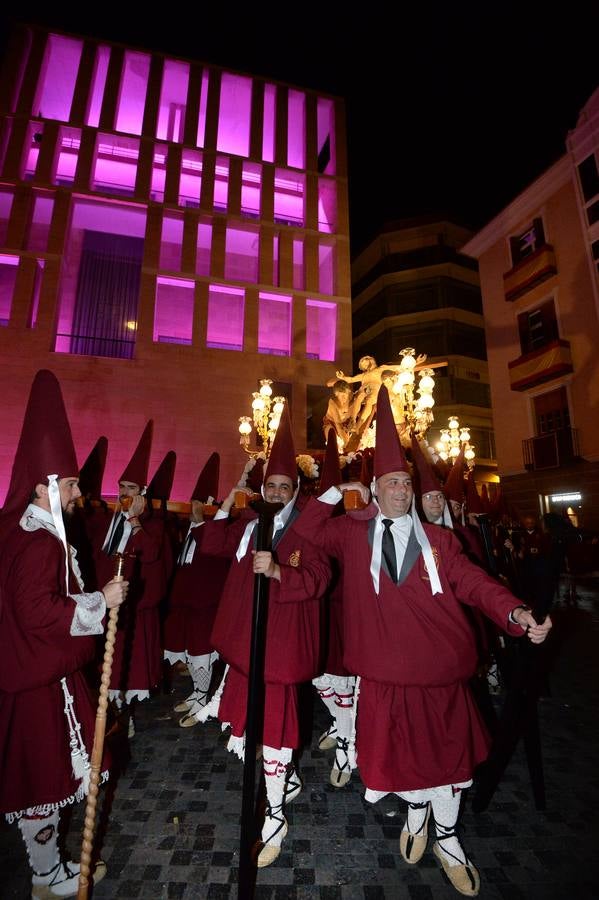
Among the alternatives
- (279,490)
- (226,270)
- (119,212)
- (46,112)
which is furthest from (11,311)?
(279,490)

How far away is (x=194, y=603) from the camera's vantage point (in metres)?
4.95

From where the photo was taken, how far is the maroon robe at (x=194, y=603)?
4.84 meters

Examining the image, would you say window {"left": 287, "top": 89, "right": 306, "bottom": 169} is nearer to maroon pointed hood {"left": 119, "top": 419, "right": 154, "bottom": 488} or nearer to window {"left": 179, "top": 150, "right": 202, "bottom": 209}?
window {"left": 179, "top": 150, "right": 202, "bottom": 209}

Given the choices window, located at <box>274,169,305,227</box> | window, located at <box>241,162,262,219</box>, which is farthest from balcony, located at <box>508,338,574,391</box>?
window, located at <box>241,162,262,219</box>

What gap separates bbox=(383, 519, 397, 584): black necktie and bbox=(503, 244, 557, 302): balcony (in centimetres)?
1949

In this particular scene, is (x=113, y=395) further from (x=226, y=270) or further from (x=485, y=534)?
(x=485, y=534)

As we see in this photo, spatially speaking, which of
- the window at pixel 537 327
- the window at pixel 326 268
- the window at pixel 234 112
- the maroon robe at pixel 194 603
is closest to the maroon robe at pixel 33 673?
the maroon robe at pixel 194 603

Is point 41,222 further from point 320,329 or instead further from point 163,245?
point 320,329

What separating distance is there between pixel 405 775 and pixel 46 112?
27047 millimetres

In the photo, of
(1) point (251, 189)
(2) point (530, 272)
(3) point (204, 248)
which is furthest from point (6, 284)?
(2) point (530, 272)

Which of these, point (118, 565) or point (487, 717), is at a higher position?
point (118, 565)

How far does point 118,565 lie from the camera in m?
2.22

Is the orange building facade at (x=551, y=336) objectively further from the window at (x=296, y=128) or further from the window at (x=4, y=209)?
the window at (x=4, y=209)

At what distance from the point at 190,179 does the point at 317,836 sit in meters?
22.7
